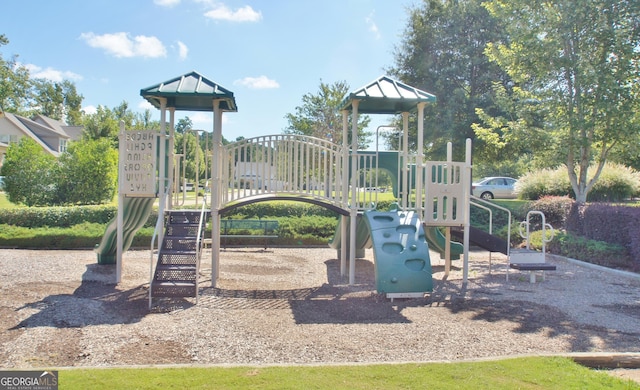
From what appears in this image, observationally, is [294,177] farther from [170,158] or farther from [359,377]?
[359,377]

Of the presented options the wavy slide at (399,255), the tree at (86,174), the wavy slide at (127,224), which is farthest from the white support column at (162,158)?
the tree at (86,174)

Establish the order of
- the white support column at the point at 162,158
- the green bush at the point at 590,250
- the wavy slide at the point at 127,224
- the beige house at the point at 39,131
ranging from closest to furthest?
the white support column at the point at 162,158 → the wavy slide at the point at 127,224 → the green bush at the point at 590,250 → the beige house at the point at 39,131

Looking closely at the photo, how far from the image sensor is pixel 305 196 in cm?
854

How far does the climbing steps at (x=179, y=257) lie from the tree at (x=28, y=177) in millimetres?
12681

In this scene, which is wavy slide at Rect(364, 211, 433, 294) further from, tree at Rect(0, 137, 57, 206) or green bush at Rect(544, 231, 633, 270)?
tree at Rect(0, 137, 57, 206)

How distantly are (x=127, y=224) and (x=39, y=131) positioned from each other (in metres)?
42.7

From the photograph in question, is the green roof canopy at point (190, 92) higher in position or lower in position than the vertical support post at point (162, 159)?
higher

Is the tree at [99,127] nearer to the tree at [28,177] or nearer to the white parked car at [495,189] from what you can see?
the tree at [28,177]

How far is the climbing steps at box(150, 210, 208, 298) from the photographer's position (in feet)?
22.1

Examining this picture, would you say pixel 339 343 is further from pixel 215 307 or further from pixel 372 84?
pixel 372 84

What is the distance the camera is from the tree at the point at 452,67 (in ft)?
67.6

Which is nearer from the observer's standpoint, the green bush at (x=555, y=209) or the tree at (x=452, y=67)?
the green bush at (x=555, y=209)
